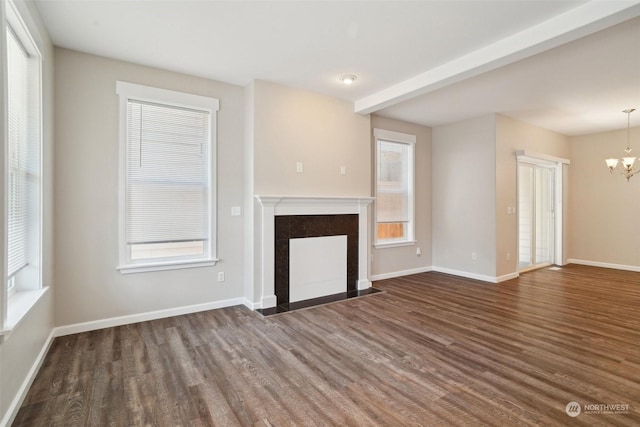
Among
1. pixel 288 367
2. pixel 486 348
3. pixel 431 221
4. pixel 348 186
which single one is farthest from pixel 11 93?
pixel 431 221

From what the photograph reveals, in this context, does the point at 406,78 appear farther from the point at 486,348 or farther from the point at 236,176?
the point at 486,348

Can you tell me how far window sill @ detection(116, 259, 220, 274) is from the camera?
3.38 metres

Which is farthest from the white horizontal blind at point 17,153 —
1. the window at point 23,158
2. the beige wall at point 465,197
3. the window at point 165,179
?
the beige wall at point 465,197

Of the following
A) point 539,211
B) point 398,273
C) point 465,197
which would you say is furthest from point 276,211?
point 539,211

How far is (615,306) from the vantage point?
4.04m

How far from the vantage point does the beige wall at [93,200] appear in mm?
3096

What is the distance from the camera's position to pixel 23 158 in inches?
96.4

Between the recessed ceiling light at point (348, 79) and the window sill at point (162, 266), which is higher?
the recessed ceiling light at point (348, 79)

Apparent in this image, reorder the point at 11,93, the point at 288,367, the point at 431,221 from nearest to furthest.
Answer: the point at 11,93 < the point at 288,367 < the point at 431,221

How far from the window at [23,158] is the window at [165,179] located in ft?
2.52

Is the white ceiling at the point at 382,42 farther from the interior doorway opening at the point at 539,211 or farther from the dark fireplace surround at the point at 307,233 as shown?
the interior doorway opening at the point at 539,211

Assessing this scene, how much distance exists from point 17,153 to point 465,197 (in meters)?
5.79

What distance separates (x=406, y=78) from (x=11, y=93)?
362 centimetres

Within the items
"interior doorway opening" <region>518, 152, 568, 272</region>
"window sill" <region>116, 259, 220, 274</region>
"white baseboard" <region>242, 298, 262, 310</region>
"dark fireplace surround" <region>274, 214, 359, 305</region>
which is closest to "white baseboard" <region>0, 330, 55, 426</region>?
"window sill" <region>116, 259, 220, 274</region>
